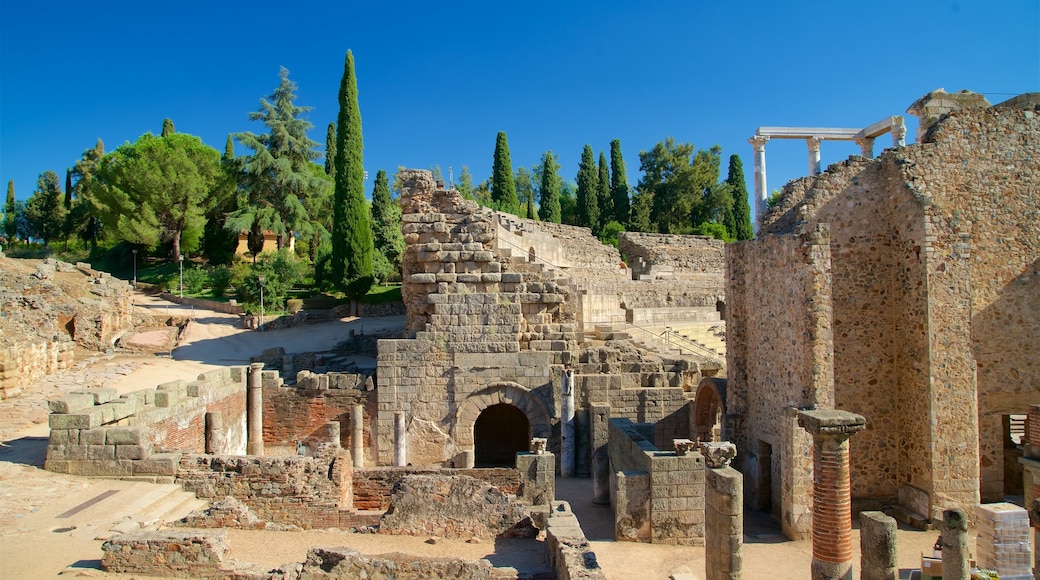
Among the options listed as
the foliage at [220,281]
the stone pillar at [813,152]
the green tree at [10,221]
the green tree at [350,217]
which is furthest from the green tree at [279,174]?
the green tree at [10,221]

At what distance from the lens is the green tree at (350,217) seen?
30.8m

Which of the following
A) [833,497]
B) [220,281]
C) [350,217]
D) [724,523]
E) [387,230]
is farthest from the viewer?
[387,230]

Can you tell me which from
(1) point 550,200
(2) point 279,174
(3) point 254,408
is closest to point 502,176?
(1) point 550,200

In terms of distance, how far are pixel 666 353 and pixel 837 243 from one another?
8.06 m

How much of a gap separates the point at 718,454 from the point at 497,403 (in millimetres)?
7002

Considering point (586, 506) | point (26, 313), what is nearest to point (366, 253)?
point (26, 313)

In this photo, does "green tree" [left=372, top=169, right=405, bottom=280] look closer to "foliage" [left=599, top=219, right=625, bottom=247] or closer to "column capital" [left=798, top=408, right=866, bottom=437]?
"foliage" [left=599, top=219, right=625, bottom=247]

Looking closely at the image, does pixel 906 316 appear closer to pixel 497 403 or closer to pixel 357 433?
pixel 497 403

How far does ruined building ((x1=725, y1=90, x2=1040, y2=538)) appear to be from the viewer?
36.3ft

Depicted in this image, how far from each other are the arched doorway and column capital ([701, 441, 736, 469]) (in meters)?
9.83

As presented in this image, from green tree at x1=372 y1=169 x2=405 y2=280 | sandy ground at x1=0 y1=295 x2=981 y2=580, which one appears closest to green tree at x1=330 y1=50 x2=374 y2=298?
green tree at x1=372 y1=169 x2=405 y2=280

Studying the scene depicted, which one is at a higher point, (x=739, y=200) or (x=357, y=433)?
(x=739, y=200)

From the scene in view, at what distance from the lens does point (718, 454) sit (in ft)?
27.4

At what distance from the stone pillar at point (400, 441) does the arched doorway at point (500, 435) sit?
3.71m
